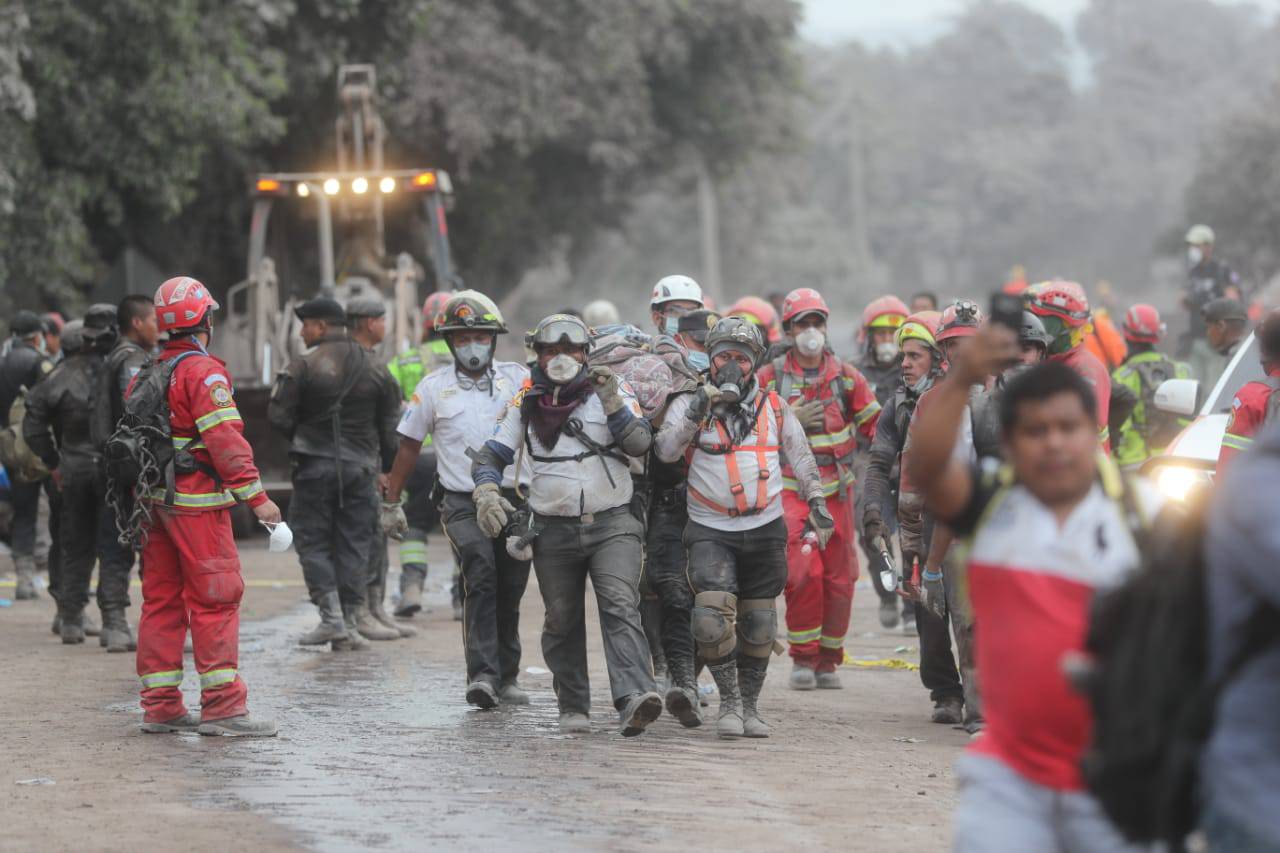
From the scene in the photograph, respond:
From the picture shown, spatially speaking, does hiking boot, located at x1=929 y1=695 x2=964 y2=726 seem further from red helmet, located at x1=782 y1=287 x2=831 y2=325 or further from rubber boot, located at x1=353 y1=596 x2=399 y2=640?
rubber boot, located at x1=353 y1=596 x2=399 y2=640

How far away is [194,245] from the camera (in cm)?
2816

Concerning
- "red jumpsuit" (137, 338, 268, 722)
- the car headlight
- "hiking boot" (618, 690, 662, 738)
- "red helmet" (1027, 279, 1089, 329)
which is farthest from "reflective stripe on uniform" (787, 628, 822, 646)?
"red jumpsuit" (137, 338, 268, 722)

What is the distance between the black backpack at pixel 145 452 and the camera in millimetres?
8789

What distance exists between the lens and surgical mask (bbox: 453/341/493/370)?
10.0 m

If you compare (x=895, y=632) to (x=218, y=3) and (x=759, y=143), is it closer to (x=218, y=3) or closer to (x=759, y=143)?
(x=218, y=3)

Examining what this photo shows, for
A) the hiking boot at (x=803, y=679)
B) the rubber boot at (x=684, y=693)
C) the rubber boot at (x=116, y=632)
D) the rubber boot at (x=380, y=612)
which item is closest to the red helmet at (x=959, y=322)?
the rubber boot at (x=684, y=693)

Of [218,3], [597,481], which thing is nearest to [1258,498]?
[597,481]

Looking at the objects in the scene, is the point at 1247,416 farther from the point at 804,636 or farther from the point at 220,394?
the point at 220,394

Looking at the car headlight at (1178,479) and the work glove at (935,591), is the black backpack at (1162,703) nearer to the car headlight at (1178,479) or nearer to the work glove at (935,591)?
the car headlight at (1178,479)

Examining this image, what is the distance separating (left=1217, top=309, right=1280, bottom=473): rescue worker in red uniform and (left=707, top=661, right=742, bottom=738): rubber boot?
7.48 feet

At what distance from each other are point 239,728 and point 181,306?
189 centimetres

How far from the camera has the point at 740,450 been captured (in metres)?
8.83

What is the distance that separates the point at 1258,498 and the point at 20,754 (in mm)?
6198

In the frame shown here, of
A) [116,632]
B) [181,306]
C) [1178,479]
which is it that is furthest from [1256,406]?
[116,632]
